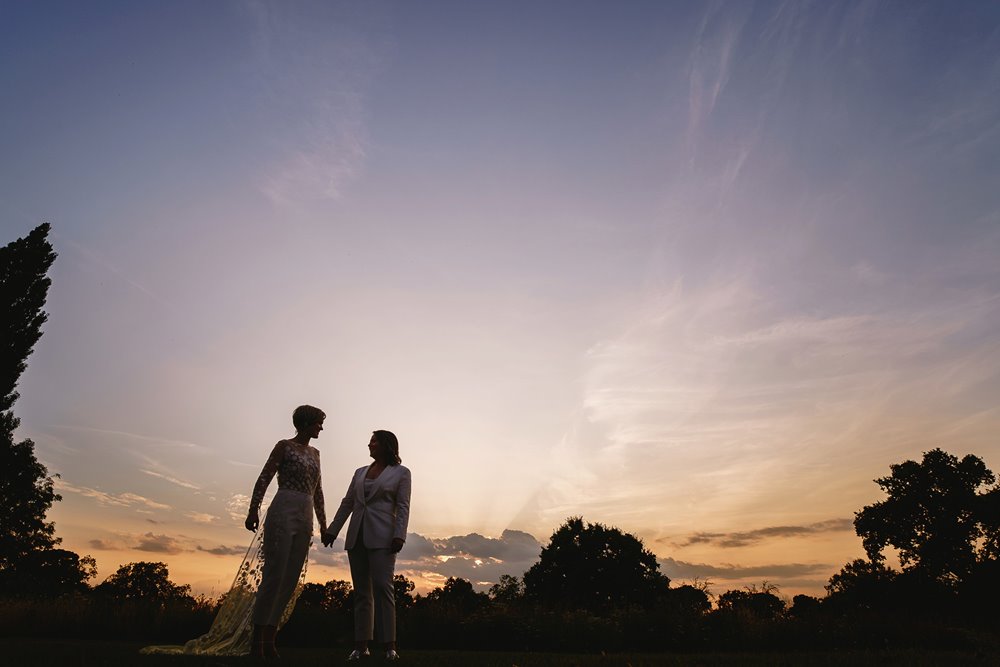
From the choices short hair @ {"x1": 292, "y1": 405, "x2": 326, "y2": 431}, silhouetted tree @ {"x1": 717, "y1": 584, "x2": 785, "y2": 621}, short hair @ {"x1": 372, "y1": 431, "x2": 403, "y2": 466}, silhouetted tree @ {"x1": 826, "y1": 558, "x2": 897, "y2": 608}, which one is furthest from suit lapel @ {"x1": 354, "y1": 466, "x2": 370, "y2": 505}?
silhouetted tree @ {"x1": 826, "y1": 558, "x2": 897, "y2": 608}

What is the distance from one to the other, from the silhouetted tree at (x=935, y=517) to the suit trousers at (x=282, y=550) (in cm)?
4882

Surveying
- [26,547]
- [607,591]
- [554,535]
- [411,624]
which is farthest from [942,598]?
[26,547]

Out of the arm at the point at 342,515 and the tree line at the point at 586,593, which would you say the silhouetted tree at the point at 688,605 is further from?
the arm at the point at 342,515

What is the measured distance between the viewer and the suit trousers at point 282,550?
22.6ft

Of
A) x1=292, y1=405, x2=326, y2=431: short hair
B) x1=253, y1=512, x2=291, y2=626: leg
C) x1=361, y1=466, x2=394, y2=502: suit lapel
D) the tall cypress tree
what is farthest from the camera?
the tall cypress tree

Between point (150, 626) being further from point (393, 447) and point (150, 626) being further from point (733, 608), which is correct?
point (733, 608)

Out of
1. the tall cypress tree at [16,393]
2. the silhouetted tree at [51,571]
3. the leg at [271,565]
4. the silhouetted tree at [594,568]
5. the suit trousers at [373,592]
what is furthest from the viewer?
the silhouetted tree at [594,568]

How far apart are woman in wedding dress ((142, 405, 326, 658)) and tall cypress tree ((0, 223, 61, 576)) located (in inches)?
1355

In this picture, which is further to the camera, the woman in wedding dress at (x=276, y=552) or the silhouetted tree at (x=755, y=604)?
the silhouetted tree at (x=755, y=604)

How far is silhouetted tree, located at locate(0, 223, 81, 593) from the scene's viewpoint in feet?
110

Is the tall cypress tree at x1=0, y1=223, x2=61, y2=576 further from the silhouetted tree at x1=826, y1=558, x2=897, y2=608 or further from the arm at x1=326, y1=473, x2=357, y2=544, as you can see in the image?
the silhouetted tree at x1=826, y1=558, x2=897, y2=608

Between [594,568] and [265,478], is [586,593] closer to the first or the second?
[594,568]

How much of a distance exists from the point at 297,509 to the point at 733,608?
11619 millimetres

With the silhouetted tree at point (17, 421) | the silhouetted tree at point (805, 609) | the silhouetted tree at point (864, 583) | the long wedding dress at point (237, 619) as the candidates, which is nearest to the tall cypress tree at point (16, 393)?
the silhouetted tree at point (17, 421)
